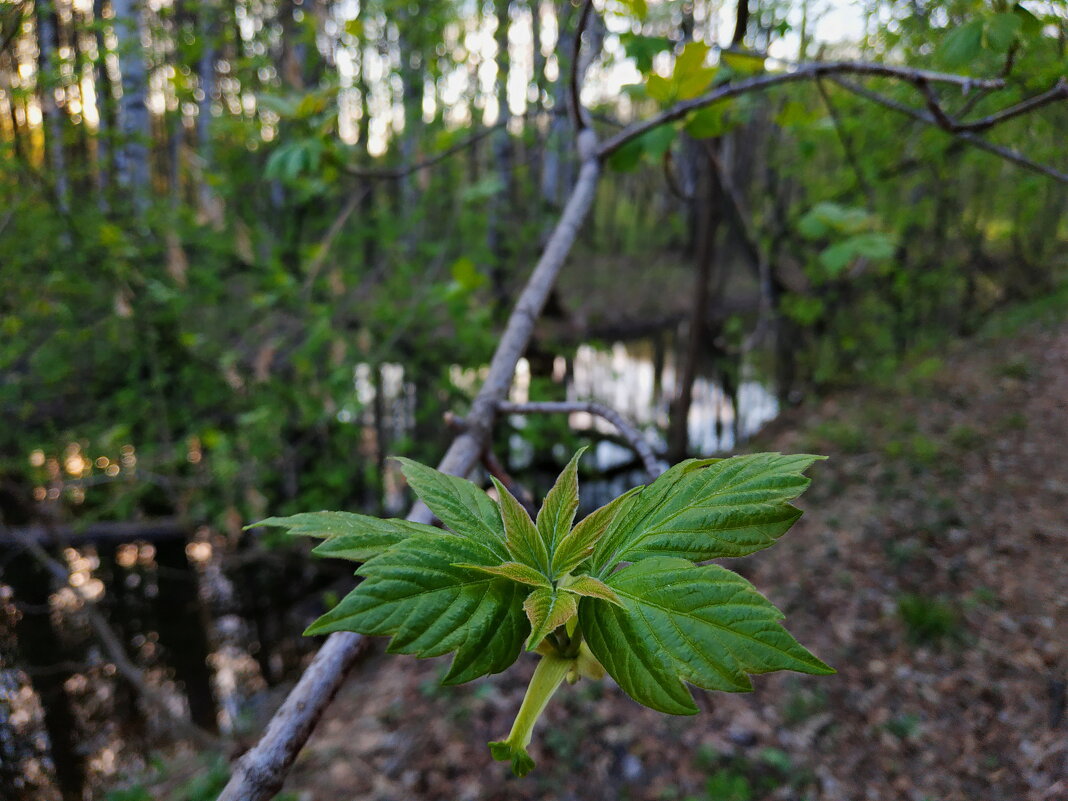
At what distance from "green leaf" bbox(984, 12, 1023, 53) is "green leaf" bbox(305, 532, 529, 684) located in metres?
1.41

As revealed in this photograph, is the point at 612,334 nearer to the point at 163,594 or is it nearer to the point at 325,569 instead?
the point at 325,569

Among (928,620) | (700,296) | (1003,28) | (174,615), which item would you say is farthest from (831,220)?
(174,615)

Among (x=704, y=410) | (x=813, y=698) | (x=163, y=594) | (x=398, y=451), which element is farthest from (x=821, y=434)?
(x=163, y=594)

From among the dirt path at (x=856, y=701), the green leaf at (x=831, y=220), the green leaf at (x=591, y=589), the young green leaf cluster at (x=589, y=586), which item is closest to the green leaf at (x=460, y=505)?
the young green leaf cluster at (x=589, y=586)

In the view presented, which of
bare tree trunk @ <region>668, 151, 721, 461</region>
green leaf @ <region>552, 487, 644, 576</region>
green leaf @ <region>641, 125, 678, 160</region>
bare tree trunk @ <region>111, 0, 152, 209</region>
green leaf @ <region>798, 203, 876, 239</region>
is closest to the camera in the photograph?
green leaf @ <region>552, 487, 644, 576</region>

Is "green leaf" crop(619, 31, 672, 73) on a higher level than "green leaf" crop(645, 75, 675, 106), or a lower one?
higher

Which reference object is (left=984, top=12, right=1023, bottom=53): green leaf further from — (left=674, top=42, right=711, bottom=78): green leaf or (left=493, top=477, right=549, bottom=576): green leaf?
(left=493, top=477, right=549, bottom=576): green leaf

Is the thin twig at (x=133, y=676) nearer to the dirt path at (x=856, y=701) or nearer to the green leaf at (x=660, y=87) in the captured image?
the dirt path at (x=856, y=701)

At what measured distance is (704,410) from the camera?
11.8 metres

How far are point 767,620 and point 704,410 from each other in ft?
38.3

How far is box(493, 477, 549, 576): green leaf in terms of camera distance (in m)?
0.64

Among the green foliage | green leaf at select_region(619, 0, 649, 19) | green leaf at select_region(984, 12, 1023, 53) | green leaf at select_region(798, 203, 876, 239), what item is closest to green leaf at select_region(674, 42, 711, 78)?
green leaf at select_region(619, 0, 649, 19)

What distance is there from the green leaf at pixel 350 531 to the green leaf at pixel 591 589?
0.47 feet

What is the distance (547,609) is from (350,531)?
0.21m
